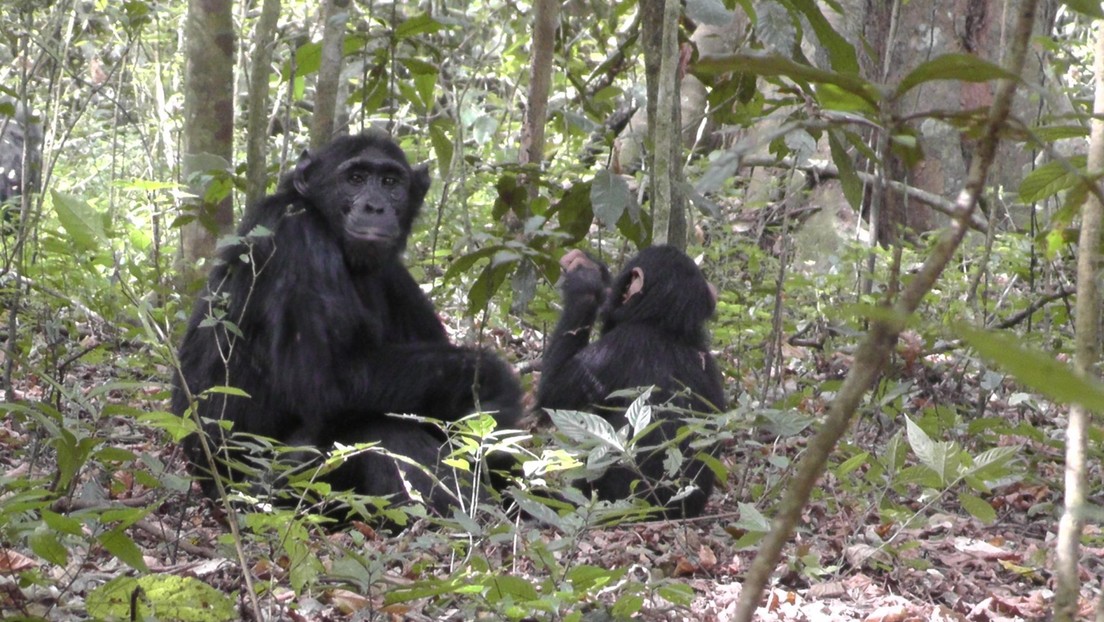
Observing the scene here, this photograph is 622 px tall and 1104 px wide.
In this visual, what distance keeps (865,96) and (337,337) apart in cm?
451

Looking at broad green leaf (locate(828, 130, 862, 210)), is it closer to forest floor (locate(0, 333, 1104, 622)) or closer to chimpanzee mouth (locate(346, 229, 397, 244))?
forest floor (locate(0, 333, 1104, 622))

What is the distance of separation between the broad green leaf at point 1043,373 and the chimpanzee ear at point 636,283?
17.1ft

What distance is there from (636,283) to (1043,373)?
5.29 meters

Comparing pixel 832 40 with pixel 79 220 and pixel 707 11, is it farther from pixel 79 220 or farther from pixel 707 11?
pixel 79 220

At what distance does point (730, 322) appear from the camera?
7055 mm

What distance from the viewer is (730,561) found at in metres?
4.72

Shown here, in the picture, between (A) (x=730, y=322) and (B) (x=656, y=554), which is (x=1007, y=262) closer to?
(A) (x=730, y=322)

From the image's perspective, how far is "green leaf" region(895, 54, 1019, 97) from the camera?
1.54 m

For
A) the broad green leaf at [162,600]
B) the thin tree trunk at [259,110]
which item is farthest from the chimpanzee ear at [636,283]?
the broad green leaf at [162,600]

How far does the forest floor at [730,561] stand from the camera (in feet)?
11.6

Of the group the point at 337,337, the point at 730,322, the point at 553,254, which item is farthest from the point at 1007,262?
the point at 337,337

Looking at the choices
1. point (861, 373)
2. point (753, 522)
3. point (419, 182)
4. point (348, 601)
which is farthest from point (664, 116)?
point (861, 373)

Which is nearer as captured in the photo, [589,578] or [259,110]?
[589,578]

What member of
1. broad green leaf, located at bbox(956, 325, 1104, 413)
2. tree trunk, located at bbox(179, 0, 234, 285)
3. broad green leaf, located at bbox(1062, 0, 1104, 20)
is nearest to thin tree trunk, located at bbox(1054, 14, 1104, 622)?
broad green leaf, located at bbox(1062, 0, 1104, 20)
